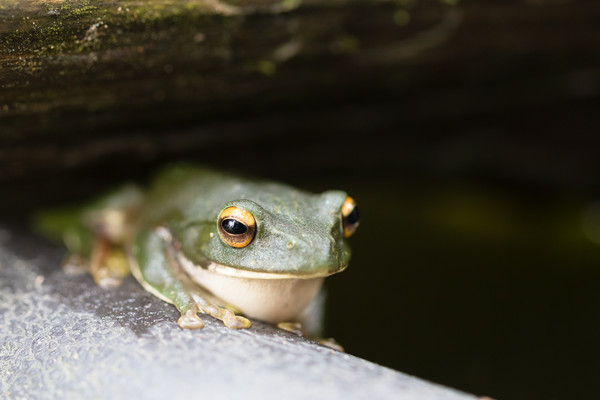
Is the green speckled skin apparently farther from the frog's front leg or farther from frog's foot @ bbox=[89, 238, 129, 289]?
frog's foot @ bbox=[89, 238, 129, 289]

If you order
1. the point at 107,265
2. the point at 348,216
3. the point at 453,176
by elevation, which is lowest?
the point at 107,265

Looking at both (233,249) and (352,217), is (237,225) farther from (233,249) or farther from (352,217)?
(352,217)

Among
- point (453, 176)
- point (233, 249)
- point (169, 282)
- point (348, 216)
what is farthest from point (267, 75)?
point (453, 176)

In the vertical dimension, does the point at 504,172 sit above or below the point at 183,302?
above

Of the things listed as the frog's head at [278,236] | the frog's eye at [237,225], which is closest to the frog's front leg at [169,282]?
the frog's head at [278,236]

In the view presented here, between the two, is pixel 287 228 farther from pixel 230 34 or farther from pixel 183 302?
pixel 230 34

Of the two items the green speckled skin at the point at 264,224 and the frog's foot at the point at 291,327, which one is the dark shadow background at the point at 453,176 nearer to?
the green speckled skin at the point at 264,224

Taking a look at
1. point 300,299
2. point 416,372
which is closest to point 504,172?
point 416,372

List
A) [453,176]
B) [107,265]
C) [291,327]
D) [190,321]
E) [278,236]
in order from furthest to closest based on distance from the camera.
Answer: [453,176] < [107,265] < [291,327] < [278,236] < [190,321]
